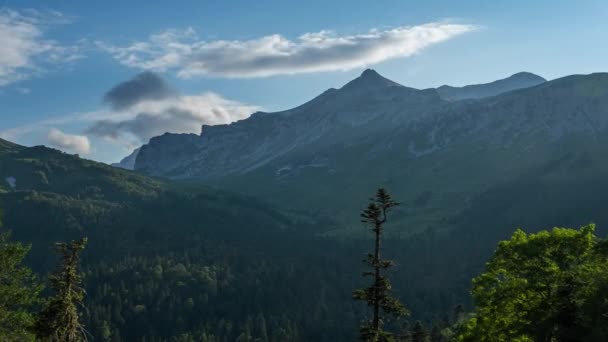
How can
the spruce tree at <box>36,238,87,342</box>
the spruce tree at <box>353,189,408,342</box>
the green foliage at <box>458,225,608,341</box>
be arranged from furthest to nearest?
the spruce tree at <box>36,238,87,342</box>, the green foliage at <box>458,225,608,341</box>, the spruce tree at <box>353,189,408,342</box>

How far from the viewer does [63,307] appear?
140 feet

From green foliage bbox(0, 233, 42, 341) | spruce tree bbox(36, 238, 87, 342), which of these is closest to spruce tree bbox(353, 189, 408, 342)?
spruce tree bbox(36, 238, 87, 342)

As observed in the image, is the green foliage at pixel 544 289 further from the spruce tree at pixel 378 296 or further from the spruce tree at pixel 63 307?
the spruce tree at pixel 63 307

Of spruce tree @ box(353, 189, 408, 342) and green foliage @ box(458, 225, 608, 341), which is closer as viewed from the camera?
spruce tree @ box(353, 189, 408, 342)

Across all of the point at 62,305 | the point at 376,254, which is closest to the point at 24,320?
the point at 62,305

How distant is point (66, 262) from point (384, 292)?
22860 millimetres

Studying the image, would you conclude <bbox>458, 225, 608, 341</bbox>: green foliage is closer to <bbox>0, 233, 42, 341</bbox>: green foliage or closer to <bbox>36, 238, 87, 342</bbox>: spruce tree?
<bbox>36, 238, 87, 342</bbox>: spruce tree

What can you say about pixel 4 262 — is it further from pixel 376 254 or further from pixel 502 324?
pixel 502 324

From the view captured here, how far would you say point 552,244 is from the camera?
40.7m

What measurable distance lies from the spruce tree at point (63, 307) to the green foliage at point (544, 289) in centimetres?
2867

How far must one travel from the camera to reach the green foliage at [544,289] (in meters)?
37.1

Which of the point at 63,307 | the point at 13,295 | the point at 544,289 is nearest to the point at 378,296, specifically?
the point at 544,289

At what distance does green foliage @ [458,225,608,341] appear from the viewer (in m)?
37.1

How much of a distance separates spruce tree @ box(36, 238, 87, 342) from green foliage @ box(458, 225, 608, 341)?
2867 centimetres
